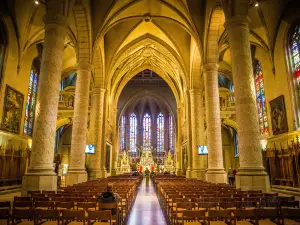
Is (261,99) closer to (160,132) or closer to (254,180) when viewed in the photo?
(254,180)

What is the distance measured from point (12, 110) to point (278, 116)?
18.8 metres

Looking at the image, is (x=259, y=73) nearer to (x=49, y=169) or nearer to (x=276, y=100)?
(x=276, y=100)

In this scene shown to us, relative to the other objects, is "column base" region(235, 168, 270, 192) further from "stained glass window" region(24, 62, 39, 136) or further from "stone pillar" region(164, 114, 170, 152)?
"stone pillar" region(164, 114, 170, 152)

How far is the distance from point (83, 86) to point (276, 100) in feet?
44.2

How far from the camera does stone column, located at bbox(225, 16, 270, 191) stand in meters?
8.20

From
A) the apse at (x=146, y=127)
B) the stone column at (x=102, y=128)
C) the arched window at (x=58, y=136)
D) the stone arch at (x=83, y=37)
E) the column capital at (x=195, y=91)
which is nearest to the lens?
the stone arch at (x=83, y=37)

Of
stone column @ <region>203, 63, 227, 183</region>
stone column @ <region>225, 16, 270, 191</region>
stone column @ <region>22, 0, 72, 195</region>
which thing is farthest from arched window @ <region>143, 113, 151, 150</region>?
stone column @ <region>225, 16, 270, 191</region>

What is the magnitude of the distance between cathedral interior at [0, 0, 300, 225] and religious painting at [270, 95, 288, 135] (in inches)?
2.9

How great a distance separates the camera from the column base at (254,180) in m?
8.09

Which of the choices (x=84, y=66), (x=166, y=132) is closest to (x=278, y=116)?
(x=84, y=66)

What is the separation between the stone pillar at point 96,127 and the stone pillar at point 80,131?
15.2ft

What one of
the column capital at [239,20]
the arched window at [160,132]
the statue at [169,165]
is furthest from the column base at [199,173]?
the arched window at [160,132]

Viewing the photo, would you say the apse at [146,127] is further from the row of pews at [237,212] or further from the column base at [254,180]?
the row of pews at [237,212]

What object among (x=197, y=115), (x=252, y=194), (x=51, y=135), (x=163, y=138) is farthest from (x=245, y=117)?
(x=163, y=138)
